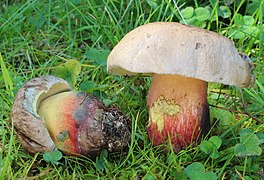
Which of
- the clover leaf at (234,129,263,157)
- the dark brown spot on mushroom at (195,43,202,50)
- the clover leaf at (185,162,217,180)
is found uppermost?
the dark brown spot on mushroom at (195,43,202,50)

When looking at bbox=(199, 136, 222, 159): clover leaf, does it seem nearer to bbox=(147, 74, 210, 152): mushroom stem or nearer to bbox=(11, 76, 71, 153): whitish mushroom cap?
bbox=(147, 74, 210, 152): mushroom stem

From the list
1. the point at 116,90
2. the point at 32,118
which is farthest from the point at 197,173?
the point at 116,90

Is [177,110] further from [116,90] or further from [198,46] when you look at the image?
[116,90]

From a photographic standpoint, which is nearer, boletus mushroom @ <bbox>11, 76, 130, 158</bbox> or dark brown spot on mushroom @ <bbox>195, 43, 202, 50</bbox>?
dark brown spot on mushroom @ <bbox>195, 43, 202, 50</bbox>

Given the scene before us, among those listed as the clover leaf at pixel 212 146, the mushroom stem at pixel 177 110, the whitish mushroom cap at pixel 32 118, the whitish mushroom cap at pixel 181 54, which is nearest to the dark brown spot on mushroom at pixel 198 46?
the whitish mushroom cap at pixel 181 54

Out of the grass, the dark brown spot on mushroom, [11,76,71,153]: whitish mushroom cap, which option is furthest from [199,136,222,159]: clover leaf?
[11,76,71,153]: whitish mushroom cap

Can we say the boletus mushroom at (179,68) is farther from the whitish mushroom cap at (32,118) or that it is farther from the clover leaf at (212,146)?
the whitish mushroom cap at (32,118)

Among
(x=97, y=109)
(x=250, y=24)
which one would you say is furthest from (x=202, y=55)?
(x=250, y=24)
